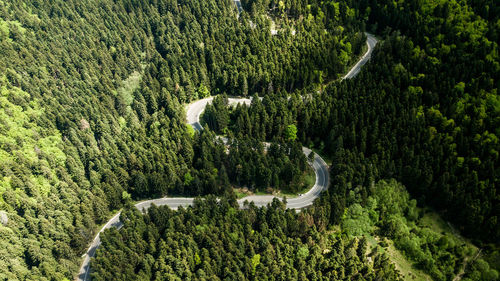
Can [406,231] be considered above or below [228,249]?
below

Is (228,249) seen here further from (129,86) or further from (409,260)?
(129,86)

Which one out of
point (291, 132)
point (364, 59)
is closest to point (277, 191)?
point (291, 132)

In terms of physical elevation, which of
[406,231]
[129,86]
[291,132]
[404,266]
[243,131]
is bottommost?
[404,266]

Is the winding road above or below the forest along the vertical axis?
below

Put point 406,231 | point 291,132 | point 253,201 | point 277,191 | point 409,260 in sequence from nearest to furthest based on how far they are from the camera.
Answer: point 409,260 → point 406,231 → point 253,201 → point 277,191 → point 291,132

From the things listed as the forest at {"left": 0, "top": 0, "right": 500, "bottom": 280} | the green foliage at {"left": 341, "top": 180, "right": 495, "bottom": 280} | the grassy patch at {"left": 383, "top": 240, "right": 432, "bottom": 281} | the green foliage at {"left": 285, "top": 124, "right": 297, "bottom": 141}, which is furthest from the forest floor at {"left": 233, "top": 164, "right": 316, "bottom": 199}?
the grassy patch at {"left": 383, "top": 240, "right": 432, "bottom": 281}

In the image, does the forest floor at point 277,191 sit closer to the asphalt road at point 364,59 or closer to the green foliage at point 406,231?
the green foliage at point 406,231

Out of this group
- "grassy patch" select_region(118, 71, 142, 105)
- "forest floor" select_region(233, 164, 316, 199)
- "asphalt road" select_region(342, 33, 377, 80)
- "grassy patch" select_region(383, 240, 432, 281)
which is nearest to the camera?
"grassy patch" select_region(383, 240, 432, 281)

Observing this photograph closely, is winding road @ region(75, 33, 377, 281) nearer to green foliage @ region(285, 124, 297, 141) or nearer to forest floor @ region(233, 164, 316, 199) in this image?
forest floor @ region(233, 164, 316, 199)

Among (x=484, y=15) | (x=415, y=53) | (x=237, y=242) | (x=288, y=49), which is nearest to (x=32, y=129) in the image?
(x=237, y=242)
